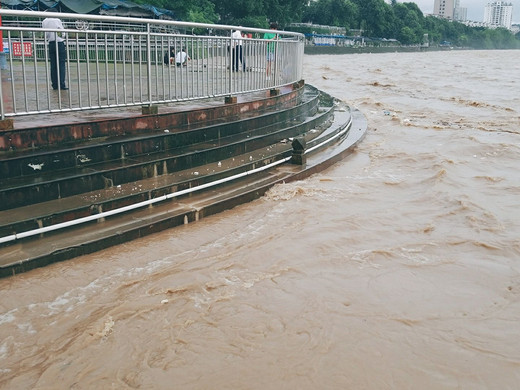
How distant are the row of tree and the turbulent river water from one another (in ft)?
132

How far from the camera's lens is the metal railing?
18.0 feet

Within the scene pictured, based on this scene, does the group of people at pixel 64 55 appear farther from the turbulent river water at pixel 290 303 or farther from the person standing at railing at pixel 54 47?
the turbulent river water at pixel 290 303

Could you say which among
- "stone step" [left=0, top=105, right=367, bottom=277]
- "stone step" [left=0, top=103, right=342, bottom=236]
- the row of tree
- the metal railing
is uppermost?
the row of tree

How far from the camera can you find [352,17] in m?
103

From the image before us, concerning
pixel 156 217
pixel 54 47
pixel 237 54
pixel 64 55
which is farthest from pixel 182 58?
pixel 156 217

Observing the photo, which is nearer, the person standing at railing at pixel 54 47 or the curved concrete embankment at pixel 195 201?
the curved concrete embankment at pixel 195 201

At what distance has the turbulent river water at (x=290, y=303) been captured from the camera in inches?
131

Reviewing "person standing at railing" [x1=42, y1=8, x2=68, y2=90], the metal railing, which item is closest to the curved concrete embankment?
the metal railing

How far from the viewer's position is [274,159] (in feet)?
24.4

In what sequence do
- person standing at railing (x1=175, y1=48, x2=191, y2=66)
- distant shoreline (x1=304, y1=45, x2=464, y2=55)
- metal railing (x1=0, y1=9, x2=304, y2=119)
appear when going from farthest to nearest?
distant shoreline (x1=304, y1=45, x2=464, y2=55) → person standing at railing (x1=175, y1=48, x2=191, y2=66) → metal railing (x1=0, y1=9, x2=304, y2=119)

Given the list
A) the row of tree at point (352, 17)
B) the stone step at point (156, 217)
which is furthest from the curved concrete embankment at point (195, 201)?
the row of tree at point (352, 17)

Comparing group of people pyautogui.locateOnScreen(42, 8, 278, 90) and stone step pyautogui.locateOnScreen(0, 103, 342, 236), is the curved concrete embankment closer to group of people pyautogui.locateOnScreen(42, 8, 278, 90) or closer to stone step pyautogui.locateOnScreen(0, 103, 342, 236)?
stone step pyautogui.locateOnScreen(0, 103, 342, 236)

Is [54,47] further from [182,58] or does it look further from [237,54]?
[237,54]

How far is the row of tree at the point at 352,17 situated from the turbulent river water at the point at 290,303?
40.1m
